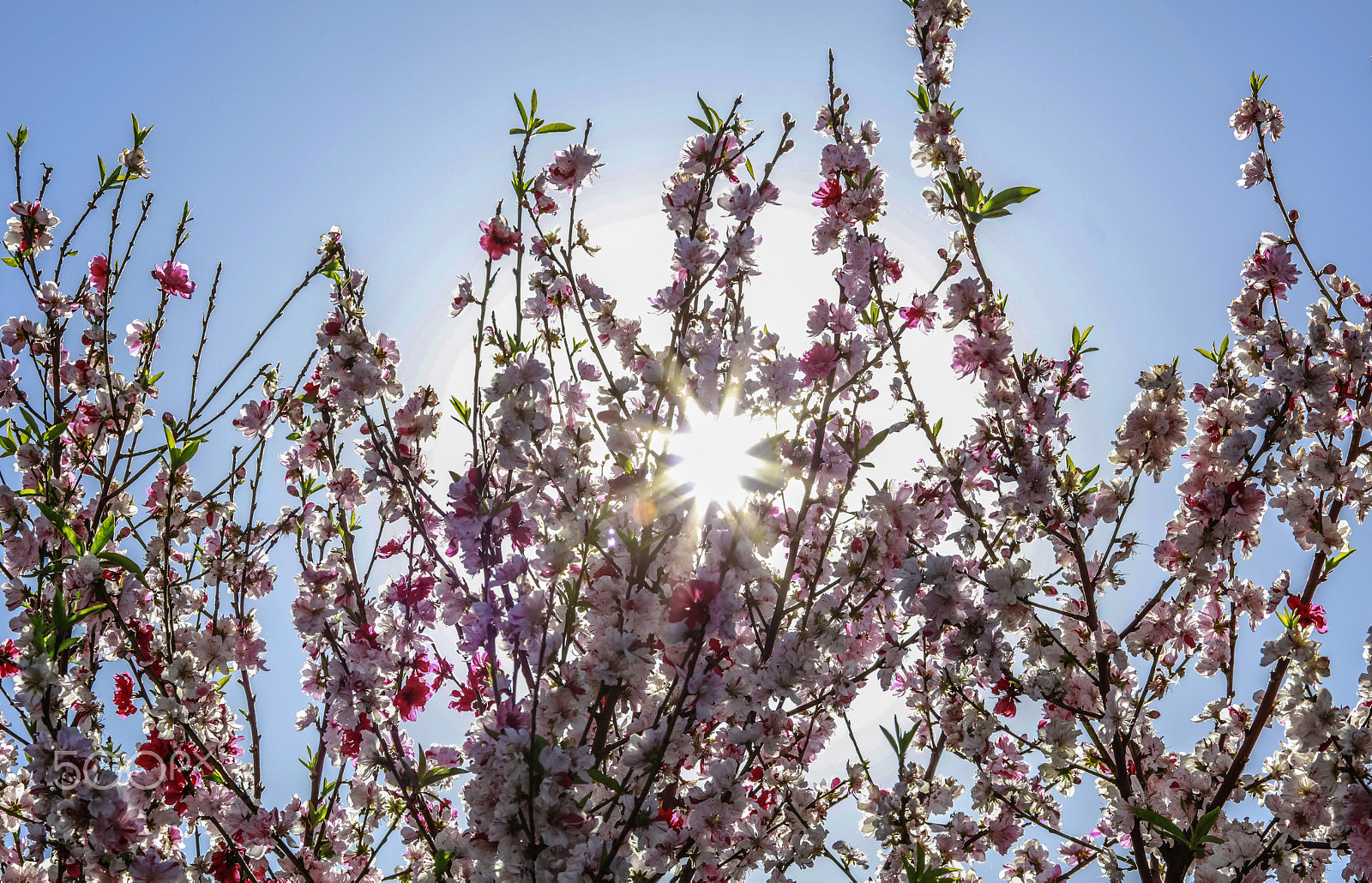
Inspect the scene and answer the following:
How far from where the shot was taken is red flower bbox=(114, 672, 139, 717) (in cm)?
339

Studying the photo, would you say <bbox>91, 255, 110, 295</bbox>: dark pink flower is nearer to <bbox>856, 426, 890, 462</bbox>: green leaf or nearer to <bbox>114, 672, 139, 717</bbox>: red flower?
<bbox>114, 672, 139, 717</bbox>: red flower

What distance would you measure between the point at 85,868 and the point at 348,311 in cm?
211

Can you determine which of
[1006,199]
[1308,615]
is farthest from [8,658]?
[1308,615]

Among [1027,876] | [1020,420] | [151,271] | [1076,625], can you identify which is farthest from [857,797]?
[151,271]

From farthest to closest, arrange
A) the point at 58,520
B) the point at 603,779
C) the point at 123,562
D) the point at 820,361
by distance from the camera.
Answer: the point at 820,361 → the point at 58,520 → the point at 123,562 → the point at 603,779


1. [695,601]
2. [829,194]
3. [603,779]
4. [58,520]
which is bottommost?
[603,779]

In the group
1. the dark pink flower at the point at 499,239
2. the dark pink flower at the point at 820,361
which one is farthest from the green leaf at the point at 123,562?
the dark pink flower at the point at 820,361

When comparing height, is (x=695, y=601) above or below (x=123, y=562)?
below

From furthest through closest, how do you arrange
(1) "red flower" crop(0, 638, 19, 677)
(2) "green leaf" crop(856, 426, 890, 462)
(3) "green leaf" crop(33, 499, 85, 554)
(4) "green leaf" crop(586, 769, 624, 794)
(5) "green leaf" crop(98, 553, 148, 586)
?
(1) "red flower" crop(0, 638, 19, 677) < (2) "green leaf" crop(856, 426, 890, 462) < (3) "green leaf" crop(33, 499, 85, 554) < (5) "green leaf" crop(98, 553, 148, 586) < (4) "green leaf" crop(586, 769, 624, 794)

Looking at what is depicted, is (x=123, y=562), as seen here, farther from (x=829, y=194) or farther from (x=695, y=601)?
(x=829, y=194)

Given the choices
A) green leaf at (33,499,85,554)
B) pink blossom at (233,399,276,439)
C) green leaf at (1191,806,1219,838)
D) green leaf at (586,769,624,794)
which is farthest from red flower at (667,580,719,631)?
pink blossom at (233,399,276,439)

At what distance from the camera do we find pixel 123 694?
135 inches

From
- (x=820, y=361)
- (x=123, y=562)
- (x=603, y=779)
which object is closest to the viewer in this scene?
(x=603, y=779)

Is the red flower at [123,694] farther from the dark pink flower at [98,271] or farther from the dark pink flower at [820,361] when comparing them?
the dark pink flower at [820,361]
